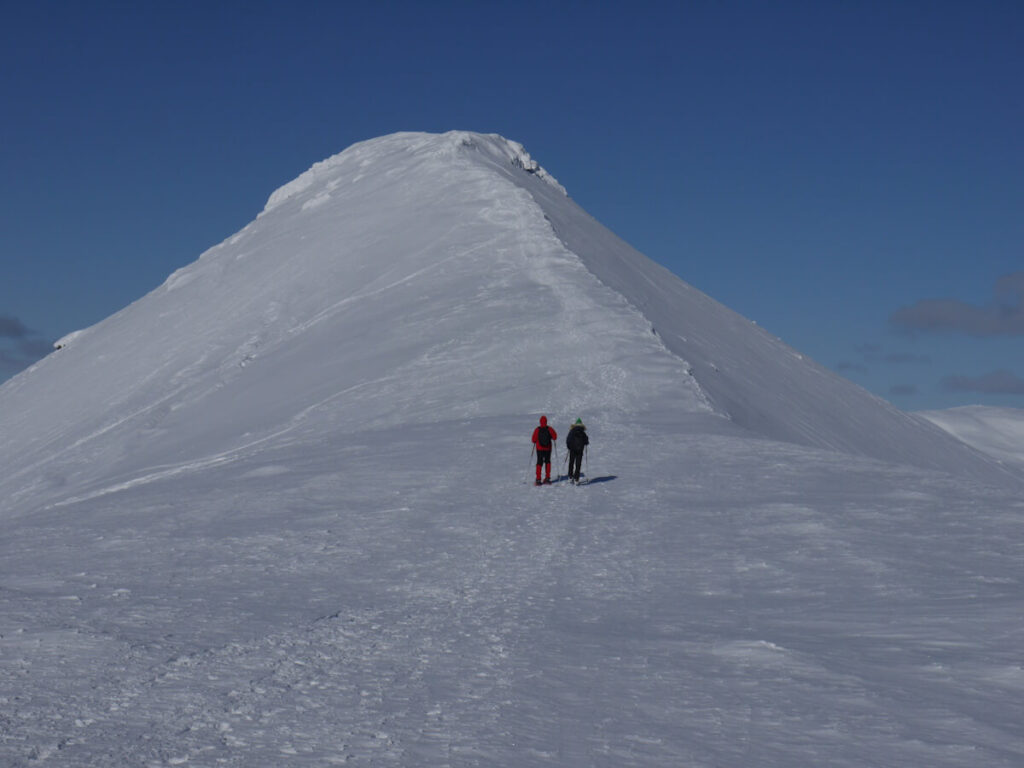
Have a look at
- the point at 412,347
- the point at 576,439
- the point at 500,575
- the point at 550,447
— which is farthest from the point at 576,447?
the point at 412,347

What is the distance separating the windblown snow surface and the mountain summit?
0.27 metres

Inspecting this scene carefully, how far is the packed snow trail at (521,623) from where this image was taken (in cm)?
733

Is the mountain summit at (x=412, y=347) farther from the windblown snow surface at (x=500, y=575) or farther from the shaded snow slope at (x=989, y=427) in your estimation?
the shaded snow slope at (x=989, y=427)

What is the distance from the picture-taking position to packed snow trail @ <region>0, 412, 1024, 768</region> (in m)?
7.33

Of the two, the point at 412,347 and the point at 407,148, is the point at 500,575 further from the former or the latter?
the point at 407,148

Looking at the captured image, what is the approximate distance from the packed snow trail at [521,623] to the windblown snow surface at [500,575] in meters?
0.04

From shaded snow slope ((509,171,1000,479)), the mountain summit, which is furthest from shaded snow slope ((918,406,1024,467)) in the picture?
the mountain summit

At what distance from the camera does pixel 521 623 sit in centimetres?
1067

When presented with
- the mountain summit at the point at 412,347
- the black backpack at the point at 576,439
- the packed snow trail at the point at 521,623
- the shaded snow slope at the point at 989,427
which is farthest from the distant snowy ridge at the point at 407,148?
the packed snow trail at the point at 521,623

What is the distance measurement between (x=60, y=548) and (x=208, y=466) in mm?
11484

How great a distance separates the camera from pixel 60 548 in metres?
14.7

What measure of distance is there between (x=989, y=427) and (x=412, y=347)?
7070cm

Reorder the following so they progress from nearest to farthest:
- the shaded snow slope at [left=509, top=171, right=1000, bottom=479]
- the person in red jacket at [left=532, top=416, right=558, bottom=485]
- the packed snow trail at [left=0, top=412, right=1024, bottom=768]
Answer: the packed snow trail at [left=0, top=412, right=1024, bottom=768] < the person in red jacket at [left=532, top=416, right=558, bottom=485] < the shaded snow slope at [left=509, top=171, right=1000, bottom=479]

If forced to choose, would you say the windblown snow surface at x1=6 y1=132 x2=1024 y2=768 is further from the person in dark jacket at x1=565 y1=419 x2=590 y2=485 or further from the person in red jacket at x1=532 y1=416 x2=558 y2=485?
the person in dark jacket at x1=565 y1=419 x2=590 y2=485
